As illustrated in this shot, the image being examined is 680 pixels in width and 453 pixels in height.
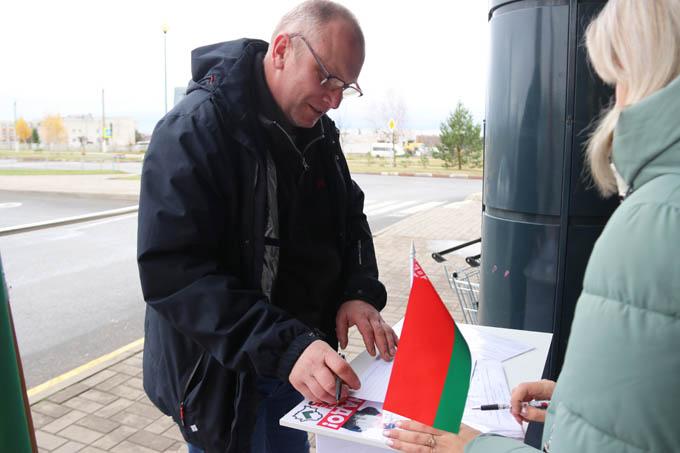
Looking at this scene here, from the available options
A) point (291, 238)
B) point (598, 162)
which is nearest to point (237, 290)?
point (291, 238)

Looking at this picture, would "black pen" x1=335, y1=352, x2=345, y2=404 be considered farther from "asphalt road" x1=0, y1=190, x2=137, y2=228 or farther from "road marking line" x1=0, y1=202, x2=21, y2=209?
"road marking line" x1=0, y1=202, x2=21, y2=209

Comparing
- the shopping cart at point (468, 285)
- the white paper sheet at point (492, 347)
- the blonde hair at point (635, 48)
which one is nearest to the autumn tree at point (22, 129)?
the shopping cart at point (468, 285)

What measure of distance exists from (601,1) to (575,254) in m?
1.23

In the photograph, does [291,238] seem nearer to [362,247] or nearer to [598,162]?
[362,247]

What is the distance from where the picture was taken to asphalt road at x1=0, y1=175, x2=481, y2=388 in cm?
529

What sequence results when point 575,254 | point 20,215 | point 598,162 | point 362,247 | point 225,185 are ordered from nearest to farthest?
1. point 598,162
2. point 225,185
3. point 362,247
4. point 575,254
5. point 20,215

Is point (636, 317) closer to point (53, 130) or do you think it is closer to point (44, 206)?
point (44, 206)

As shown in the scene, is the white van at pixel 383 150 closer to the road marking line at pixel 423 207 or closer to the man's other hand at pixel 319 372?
the road marking line at pixel 423 207

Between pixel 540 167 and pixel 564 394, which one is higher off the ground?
pixel 540 167

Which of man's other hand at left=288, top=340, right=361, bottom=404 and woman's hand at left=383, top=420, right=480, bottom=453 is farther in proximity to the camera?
man's other hand at left=288, top=340, right=361, bottom=404

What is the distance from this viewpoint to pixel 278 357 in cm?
160

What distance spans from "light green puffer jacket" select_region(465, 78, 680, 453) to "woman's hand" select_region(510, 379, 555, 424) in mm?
540

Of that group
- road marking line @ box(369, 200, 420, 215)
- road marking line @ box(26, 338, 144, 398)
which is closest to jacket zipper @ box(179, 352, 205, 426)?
road marking line @ box(26, 338, 144, 398)

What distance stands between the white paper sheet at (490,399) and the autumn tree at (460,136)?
3504cm
